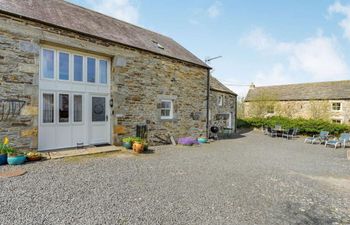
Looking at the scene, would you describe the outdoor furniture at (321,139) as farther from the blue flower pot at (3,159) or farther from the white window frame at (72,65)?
the blue flower pot at (3,159)

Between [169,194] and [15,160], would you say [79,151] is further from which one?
[169,194]

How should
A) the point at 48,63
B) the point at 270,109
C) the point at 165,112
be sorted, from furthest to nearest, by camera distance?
the point at 270,109 → the point at 165,112 → the point at 48,63

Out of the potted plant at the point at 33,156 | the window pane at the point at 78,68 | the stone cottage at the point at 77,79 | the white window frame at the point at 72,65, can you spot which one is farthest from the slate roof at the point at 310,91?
the potted plant at the point at 33,156

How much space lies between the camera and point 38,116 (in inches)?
271

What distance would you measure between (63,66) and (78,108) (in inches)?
65.8

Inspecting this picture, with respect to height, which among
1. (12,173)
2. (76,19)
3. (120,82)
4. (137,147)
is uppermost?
(76,19)

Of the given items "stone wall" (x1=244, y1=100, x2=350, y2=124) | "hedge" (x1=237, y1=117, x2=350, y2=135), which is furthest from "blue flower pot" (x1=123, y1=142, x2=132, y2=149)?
"stone wall" (x1=244, y1=100, x2=350, y2=124)

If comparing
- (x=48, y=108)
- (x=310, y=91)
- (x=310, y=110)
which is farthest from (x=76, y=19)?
(x=310, y=91)

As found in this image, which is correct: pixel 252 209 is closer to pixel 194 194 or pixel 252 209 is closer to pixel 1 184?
pixel 194 194

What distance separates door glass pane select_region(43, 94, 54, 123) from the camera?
7.13 m

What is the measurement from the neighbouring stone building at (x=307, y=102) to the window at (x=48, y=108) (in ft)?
73.8

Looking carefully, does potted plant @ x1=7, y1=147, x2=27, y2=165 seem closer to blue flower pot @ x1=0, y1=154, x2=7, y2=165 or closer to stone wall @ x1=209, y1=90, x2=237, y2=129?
blue flower pot @ x1=0, y1=154, x2=7, y2=165

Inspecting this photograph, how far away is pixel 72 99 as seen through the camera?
25.4 ft

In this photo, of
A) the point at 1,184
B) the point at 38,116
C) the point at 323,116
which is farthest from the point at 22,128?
the point at 323,116
